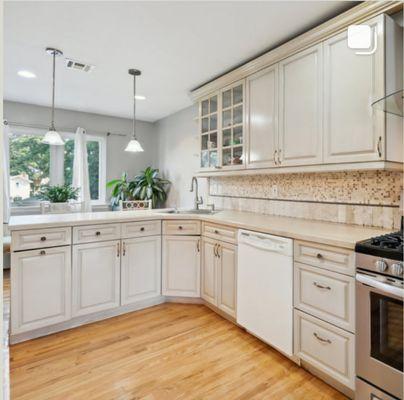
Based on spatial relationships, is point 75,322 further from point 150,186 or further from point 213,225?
point 150,186

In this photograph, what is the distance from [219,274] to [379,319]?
4.44 ft

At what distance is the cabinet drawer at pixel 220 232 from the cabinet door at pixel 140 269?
0.49 metres

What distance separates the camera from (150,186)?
185 inches

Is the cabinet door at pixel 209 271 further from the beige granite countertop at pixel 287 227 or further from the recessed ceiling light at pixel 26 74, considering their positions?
the recessed ceiling light at pixel 26 74

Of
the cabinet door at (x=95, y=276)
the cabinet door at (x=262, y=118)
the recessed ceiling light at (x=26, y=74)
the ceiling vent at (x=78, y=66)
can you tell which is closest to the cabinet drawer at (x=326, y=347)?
the cabinet door at (x=262, y=118)

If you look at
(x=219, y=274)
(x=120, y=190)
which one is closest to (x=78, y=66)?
(x=120, y=190)

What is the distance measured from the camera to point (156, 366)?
1.97 m

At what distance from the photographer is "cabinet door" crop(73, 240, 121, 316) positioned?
244cm

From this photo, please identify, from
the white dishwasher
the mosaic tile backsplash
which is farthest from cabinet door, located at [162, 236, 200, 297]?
the mosaic tile backsplash

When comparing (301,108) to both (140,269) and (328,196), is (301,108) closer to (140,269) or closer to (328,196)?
(328,196)

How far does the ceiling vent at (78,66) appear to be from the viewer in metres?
2.79

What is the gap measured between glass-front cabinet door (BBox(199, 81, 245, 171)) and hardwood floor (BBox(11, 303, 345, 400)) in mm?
1623

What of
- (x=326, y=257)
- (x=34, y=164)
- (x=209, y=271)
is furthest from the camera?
(x=34, y=164)

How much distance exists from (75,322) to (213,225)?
4.83 feet
